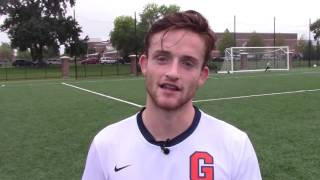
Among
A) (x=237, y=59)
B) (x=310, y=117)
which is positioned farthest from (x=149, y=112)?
(x=237, y=59)

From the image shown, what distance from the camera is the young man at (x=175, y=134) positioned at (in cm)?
177

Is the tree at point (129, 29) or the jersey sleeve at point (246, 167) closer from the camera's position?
the jersey sleeve at point (246, 167)

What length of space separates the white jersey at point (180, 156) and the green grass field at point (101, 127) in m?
4.66

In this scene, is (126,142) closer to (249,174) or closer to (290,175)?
(249,174)

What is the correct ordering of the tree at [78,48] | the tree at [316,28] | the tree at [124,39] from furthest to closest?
the tree at [316,28] < the tree at [124,39] < the tree at [78,48]

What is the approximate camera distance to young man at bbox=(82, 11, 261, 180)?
177cm

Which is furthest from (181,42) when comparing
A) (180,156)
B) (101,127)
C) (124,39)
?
(124,39)

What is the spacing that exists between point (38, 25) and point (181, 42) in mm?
56745

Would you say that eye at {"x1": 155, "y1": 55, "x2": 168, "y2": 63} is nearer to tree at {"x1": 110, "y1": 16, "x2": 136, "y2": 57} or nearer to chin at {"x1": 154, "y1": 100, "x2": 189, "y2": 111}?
chin at {"x1": 154, "y1": 100, "x2": 189, "y2": 111}

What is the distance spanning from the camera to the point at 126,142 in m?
1.86

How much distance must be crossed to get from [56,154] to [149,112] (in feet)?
21.1

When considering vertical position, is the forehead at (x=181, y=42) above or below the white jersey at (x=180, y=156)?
above

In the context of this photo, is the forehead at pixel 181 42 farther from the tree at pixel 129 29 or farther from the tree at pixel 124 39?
the tree at pixel 124 39

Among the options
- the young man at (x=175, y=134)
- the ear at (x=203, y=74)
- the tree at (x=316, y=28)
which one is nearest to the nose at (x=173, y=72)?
the young man at (x=175, y=134)
